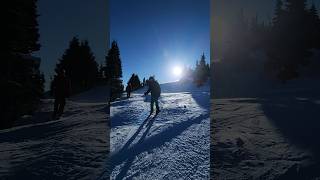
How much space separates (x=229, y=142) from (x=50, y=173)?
4588 mm

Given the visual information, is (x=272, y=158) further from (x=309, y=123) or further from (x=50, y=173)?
(x=50, y=173)

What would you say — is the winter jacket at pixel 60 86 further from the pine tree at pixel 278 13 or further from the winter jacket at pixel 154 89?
the pine tree at pixel 278 13

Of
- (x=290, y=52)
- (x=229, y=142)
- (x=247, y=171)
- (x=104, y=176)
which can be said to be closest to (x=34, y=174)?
(x=104, y=176)

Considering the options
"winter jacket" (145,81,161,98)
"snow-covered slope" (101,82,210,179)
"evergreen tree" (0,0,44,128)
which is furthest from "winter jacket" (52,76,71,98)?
"evergreen tree" (0,0,44,128)

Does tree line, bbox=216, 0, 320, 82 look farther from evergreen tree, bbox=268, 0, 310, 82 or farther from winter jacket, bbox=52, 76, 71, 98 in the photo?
winter jacket, bbox=52, 76, 71, 98

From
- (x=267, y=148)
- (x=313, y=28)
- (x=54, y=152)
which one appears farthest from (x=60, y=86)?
(x=313, y=28)

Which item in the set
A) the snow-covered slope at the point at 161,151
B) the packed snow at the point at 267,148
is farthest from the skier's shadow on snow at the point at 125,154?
the packed snow at the point at 267,148

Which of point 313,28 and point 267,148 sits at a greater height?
point 313,28

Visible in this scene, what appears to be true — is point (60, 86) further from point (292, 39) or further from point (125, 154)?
point (292, 39)

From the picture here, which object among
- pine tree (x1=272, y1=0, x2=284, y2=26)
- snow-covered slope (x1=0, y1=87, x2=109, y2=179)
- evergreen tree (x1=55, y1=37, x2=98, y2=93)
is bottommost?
snow-covered slope (x1=0, y1=87, x2=109, y2=179)

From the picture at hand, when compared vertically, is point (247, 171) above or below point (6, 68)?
below

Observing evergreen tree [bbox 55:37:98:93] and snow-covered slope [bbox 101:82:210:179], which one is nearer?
snow-covered slope [bbox 101:82:210:179]

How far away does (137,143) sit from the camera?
8555 mm

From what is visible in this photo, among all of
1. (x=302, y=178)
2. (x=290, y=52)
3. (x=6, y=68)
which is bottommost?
(x=302, y=178)
